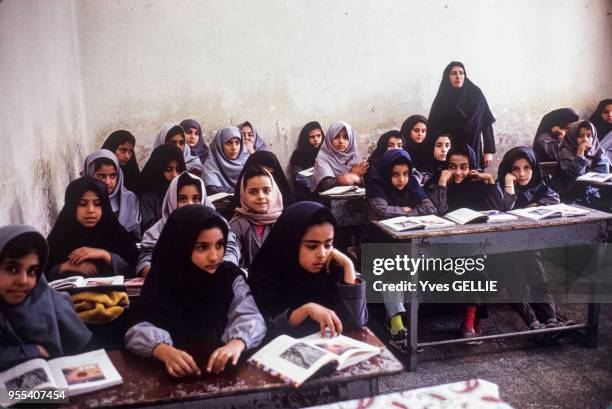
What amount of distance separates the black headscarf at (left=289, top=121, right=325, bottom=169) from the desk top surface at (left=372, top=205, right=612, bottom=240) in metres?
3.18

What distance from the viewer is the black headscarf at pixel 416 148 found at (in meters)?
5.27

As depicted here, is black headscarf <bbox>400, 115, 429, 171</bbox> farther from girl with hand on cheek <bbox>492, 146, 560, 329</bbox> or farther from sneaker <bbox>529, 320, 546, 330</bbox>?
sneaker <bbox>529, 320, 546, 330</bbox>

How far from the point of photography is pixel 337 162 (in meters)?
5.20

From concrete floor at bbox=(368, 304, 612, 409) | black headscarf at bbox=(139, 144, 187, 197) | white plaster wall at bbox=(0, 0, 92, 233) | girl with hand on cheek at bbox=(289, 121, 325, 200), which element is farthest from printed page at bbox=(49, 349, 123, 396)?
girl with hand on cheek at bbox=(289, 121, 325, 200)

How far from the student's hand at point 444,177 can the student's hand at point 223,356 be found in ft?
8.04

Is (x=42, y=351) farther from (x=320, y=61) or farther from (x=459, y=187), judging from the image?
(x=320, y=61)

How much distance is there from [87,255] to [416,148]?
366cm

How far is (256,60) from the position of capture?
603 cm

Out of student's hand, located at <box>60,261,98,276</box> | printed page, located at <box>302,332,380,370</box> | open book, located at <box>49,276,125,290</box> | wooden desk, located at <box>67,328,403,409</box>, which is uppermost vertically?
open book, located at <box>49,276,125,290</box>

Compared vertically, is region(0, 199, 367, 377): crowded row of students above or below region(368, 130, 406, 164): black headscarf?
below

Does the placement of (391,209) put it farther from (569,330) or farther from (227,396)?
(227,396)

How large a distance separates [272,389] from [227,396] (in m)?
0.12

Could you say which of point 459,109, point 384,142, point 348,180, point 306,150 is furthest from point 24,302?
point 459,109

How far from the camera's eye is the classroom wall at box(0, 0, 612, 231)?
18.7 ft
